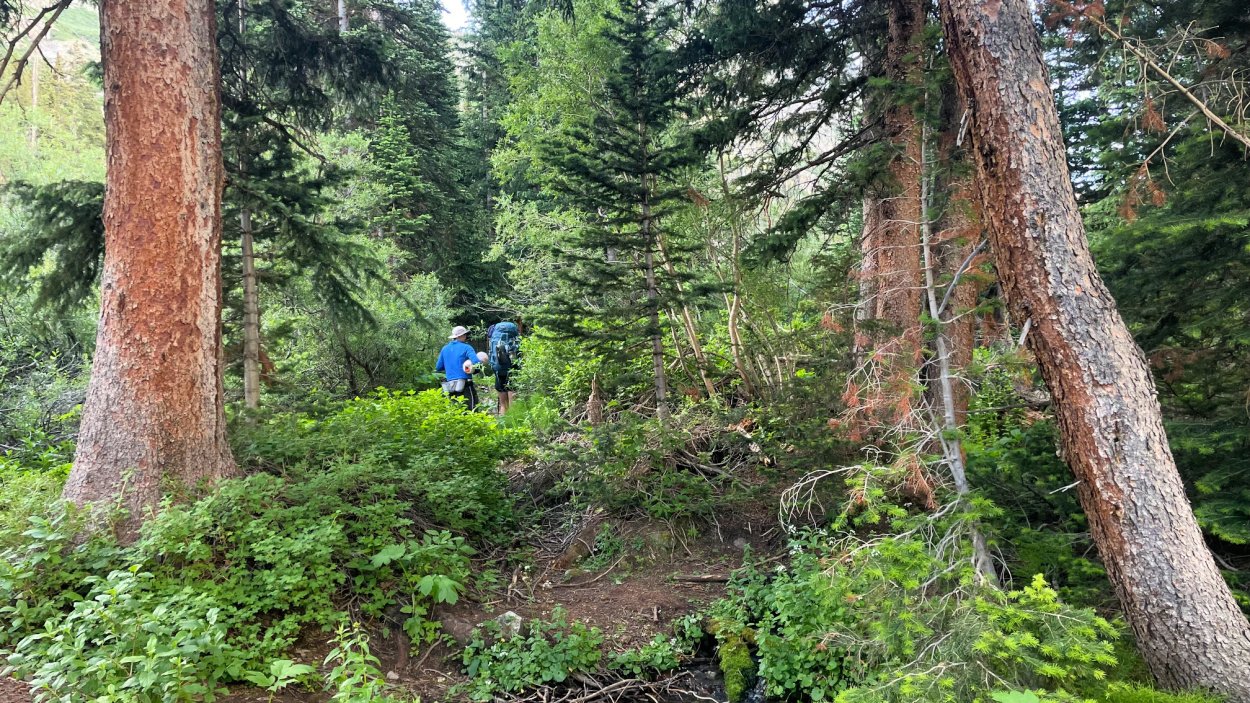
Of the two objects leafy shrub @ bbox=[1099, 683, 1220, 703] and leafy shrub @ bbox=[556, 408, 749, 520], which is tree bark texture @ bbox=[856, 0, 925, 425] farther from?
leafy shrub @ bbox=[556, 408, 749, 520]

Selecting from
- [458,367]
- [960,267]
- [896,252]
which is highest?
[896,252]

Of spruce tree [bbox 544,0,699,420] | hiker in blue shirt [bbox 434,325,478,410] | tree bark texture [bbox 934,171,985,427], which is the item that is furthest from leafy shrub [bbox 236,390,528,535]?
tree bark texture [bbox 934,171,985,427]

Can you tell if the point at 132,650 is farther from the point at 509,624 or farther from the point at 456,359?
the point at 456,359

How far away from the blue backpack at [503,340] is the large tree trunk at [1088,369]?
8.17 meters

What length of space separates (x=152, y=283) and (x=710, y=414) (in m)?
5.14

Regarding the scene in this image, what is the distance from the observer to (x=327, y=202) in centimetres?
689

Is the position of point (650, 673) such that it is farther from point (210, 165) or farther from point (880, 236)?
point (210, 165)

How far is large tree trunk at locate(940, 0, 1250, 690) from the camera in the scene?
10.4 ft

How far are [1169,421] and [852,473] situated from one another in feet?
6.94

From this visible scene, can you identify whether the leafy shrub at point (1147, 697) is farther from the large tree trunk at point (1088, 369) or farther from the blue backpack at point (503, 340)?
the blue backpack at point (503, 340)

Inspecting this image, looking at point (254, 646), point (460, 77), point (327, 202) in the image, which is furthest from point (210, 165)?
point (460, 77)

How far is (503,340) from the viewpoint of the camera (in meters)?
11.0

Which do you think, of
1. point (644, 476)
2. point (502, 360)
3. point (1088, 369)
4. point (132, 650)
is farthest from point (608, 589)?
point (502, 360)

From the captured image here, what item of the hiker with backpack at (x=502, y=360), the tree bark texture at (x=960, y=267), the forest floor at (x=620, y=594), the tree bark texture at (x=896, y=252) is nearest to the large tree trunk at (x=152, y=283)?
the forest floor at (x=620, y=594)
